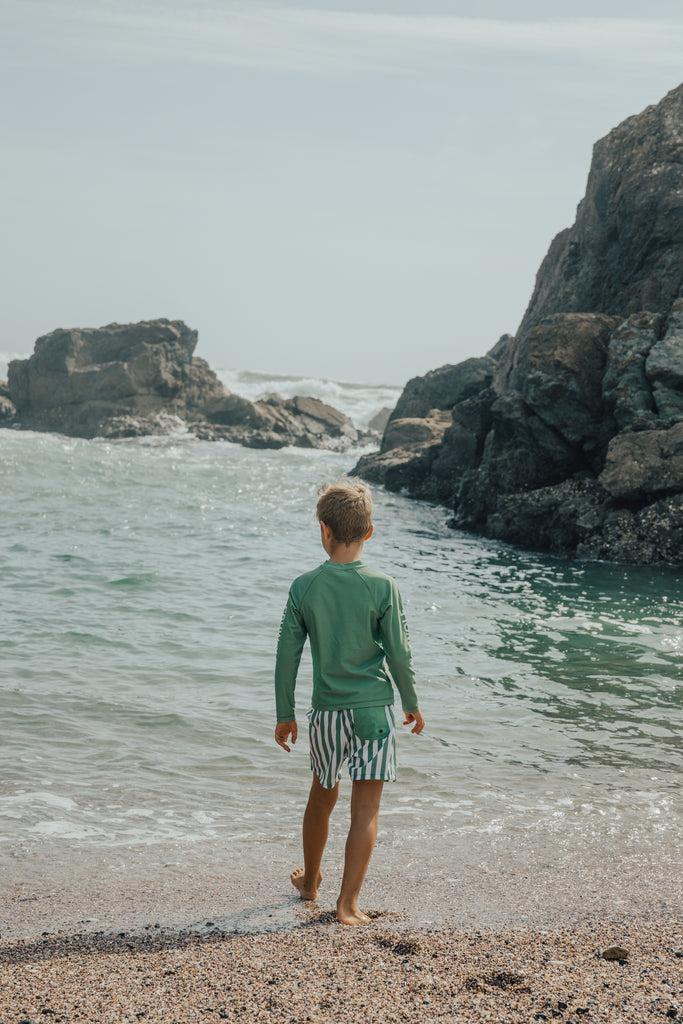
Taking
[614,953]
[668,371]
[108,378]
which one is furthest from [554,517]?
[108,378]

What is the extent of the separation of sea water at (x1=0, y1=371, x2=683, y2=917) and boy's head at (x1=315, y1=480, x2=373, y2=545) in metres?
1.96

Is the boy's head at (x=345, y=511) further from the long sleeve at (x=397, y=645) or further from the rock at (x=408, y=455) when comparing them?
the rock at (x=408, y=455)

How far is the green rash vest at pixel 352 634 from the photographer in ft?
12.5

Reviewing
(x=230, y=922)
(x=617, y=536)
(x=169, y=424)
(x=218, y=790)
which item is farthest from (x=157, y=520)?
(x=169, y=424)

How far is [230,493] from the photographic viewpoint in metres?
25.8

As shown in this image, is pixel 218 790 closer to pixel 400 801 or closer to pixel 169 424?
pixel 400 801

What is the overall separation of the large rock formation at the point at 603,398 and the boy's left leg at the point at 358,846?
42.8 ft

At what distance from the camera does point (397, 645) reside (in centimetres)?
383

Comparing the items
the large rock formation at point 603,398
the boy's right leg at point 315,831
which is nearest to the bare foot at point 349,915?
the boy's right leg at point 315,831

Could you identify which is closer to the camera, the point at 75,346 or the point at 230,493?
the point at 230,493

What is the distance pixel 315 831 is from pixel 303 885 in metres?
0.31

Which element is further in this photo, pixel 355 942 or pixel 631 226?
pixel 631 226

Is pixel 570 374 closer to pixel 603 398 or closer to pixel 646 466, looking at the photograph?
pixel 603 398

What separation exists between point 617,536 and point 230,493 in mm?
12571
